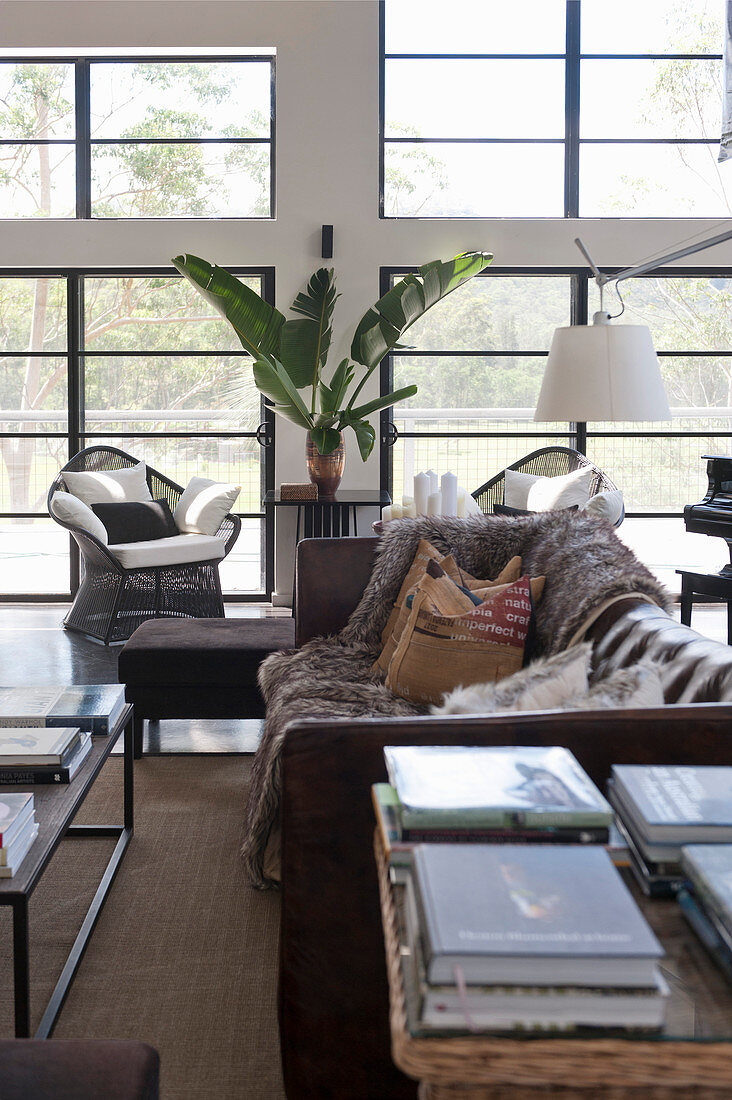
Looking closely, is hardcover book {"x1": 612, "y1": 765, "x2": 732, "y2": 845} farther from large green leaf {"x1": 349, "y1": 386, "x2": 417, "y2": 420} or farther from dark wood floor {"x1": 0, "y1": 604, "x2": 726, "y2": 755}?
large green leaf {"x1": 349, "y1": 386, "x2": 417, "y2": 420}

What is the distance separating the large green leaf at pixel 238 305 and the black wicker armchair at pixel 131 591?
104cm

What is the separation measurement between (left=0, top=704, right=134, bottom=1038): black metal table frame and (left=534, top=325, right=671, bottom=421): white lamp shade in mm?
1497

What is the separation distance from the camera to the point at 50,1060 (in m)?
1.04

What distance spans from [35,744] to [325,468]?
364 cm

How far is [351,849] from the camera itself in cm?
134

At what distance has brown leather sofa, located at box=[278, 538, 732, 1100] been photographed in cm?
131

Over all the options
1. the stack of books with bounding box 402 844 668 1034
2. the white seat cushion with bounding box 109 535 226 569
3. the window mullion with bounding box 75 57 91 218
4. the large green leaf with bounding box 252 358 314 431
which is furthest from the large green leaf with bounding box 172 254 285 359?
the stack of books with bounding box 402 844 668 1034

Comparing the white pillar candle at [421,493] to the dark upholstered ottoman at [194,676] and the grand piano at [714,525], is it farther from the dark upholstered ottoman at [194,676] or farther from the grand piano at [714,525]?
the grand piano at [714,525]

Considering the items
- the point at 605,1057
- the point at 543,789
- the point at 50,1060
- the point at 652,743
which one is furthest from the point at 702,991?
the point at 50,1060

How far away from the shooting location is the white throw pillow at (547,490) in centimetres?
473

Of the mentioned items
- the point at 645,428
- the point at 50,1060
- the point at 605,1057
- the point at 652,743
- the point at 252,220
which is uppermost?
the point at 252,220

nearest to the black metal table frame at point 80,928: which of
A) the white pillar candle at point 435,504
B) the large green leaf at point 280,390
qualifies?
the white pillar candle at point 435,504

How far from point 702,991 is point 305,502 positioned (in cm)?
454

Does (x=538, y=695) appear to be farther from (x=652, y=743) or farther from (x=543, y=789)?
(x=543, y=789)
